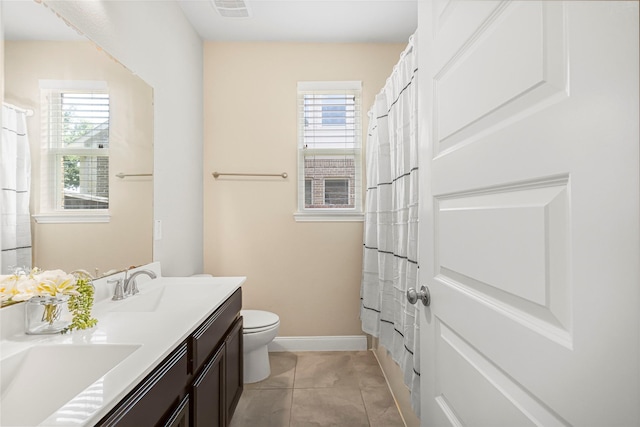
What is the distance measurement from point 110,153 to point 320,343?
2180mm

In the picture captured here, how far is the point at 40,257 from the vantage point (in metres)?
1.19

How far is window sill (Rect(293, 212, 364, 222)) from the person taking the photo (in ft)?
9.53

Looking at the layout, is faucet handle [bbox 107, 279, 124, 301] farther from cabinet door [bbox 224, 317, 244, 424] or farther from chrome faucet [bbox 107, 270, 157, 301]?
cabinet door [bbox 224, 317, 244, 424]

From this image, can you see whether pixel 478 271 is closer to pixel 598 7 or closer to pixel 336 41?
pixel 598 7

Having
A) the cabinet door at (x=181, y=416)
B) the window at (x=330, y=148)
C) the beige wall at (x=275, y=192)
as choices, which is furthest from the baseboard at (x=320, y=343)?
the cabinet door at (x=181, y=416)

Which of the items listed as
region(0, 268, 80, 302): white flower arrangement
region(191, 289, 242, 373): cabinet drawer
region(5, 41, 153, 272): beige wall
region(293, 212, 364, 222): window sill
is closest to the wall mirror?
region(5, 41, 153, 272): beige wall

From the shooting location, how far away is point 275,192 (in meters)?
2.91

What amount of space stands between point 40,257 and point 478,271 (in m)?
1.41

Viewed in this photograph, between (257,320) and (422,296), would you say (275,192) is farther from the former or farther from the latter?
(422,296)

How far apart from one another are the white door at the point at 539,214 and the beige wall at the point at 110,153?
1338 mm

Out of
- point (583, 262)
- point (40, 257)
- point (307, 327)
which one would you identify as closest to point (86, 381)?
point (40, 257)

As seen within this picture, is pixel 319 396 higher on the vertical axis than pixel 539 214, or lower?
lower

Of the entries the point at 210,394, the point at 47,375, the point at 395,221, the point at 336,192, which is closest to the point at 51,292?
the point at 47,375

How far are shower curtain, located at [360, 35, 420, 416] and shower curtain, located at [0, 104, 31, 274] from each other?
1470 millimetres
